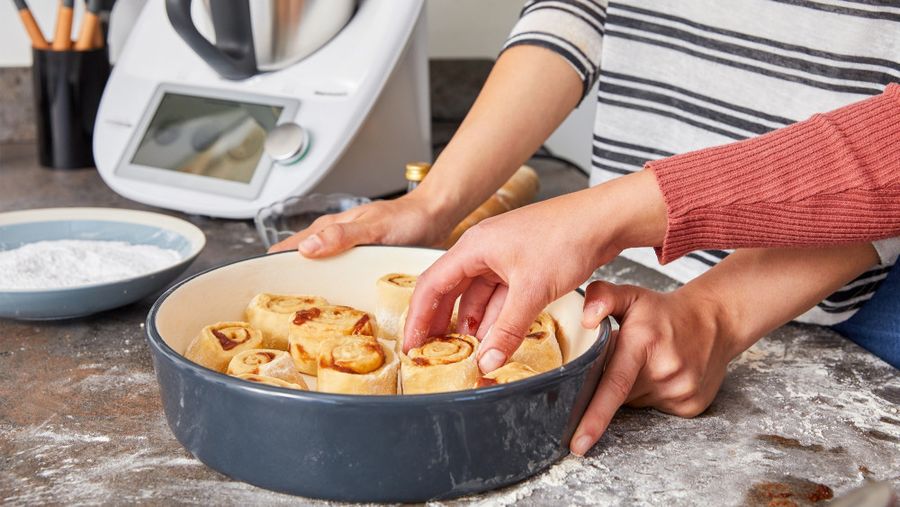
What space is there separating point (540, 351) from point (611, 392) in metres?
0.07

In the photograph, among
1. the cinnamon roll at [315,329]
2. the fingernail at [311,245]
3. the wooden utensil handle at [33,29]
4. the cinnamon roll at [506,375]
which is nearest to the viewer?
the cinnamon roll at [506,375]

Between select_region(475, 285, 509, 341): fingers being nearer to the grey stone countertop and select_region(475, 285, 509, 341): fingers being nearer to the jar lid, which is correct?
the grey stone countertop

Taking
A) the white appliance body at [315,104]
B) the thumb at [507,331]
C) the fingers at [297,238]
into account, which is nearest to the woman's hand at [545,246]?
the thumb at [507,331]

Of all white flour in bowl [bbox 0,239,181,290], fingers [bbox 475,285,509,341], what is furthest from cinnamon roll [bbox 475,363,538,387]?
white flour in bowl [bbox 0,239,181,290]

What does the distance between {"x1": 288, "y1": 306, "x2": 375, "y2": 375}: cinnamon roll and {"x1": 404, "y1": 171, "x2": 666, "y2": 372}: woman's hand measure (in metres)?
0.10

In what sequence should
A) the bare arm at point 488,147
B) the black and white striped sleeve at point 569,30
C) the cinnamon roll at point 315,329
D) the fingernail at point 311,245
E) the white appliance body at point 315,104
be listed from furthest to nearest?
the white appliance body at point 315,104 < the black and white striped sleeve at point 569,30 < the bare arm at point 488,147 < the fingernail at point 311,245 < the cinnamon roll at point 315,329

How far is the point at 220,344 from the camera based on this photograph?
821 mm

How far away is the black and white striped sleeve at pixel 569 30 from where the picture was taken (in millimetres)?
1218

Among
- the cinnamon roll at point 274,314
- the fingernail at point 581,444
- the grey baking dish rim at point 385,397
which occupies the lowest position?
the fingernail at point 581,444

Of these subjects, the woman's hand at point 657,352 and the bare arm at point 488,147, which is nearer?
the woman's hand at point 657,352

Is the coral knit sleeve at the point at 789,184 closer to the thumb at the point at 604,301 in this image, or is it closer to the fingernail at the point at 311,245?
the thumb at the point at 604,301

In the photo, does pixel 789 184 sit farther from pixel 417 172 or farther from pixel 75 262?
pixel 75 262

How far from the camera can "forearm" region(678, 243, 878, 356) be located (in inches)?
35.5

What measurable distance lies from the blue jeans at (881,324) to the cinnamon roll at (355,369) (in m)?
0.55
